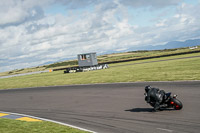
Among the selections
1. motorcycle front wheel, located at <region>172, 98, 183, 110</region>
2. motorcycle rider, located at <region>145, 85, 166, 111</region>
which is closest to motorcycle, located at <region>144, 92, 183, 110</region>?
motorcycle front wheel, located at <region>172, 98, 183, 110</region>

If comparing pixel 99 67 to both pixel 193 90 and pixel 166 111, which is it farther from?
pixel 166 111

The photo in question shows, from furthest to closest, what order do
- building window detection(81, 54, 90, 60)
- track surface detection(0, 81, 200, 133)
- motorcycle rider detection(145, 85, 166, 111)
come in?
1. building window detection(81, 54, 90, 60)
2. motorcycle rider detection(145, 85, 166, 111)
3. track surface detection(0, 81, 200, 133)

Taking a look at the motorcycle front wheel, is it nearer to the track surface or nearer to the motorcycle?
the motorcycle

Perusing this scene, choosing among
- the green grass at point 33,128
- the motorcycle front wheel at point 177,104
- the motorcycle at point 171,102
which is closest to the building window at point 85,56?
the green grass at point 33,128

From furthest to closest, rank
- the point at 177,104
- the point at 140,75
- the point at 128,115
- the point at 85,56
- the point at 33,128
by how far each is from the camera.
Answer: the point at 85,56 → the point at 140,75 → the point at 128,115 → the point at 177,104 → the point at 33,128

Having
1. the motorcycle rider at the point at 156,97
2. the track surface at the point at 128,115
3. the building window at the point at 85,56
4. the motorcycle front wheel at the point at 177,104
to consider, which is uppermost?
the building window at the point at 85,56

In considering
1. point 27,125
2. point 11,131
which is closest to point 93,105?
point 27,125

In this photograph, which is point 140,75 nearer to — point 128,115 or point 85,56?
point 128,115

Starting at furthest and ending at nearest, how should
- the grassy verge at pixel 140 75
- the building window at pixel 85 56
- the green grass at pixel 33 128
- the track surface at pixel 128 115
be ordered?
the building window at pixel 85 56
the grassy verge at pixel 140 75
the green grass at pixel 33 128
the track surface at pixel 128 115

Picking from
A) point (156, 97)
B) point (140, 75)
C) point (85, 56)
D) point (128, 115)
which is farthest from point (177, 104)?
point (85, 56)

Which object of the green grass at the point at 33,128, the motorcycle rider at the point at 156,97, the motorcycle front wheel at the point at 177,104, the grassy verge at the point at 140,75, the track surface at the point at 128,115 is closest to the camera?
the track surface at the point at 128,115

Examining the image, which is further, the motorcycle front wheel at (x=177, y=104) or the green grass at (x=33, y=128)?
the motorcycle front wheel at (x=177, y=104)

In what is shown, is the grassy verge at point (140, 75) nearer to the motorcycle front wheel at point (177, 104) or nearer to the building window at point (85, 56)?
the motorcycle front wheel at point (177, 104)

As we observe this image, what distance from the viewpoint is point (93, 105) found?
12570 millimetres
